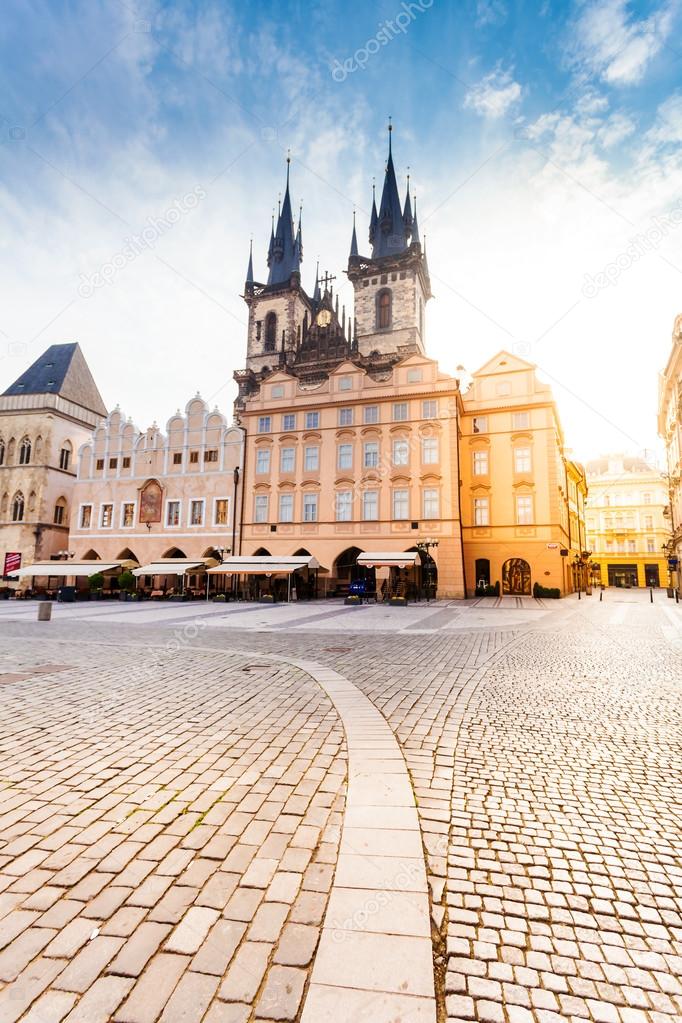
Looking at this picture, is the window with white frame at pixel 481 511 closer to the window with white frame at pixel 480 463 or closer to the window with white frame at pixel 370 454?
the window with white frame at pixel 480 463

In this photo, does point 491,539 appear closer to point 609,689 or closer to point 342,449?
point 342,449

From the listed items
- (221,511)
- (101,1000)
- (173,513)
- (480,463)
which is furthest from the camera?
(173,513)

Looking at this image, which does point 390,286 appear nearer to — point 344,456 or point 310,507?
point 344,456

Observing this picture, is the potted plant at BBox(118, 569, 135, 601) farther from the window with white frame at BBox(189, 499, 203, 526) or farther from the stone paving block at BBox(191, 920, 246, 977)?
the stone paving block at BBox(191, 920, 246, 977)

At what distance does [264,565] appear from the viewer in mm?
29750

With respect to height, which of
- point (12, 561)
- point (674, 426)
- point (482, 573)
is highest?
point (674, 426)

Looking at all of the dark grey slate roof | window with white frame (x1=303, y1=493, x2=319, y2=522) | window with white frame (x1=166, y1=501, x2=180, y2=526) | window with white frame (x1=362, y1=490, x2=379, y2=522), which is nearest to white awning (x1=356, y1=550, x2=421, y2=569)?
window with white frame (x1=362, y1=490, x2=379, y2=522)

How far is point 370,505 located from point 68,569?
20596 millimetres

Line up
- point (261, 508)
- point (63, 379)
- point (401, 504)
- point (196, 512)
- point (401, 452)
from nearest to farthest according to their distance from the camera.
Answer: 1. point (401, 504)
2. point (401, 452)
3. point (261, 508)
4. point (196, 512)
5. point (63, 379)

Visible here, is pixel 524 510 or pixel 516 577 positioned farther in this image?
pixel 516 577

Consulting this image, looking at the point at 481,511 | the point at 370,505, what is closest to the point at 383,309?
the point at 481,511

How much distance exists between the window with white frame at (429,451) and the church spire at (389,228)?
98.6 ft

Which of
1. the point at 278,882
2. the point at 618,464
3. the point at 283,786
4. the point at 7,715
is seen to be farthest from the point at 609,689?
the point at 618,464

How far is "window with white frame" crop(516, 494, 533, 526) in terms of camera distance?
1259 inches
